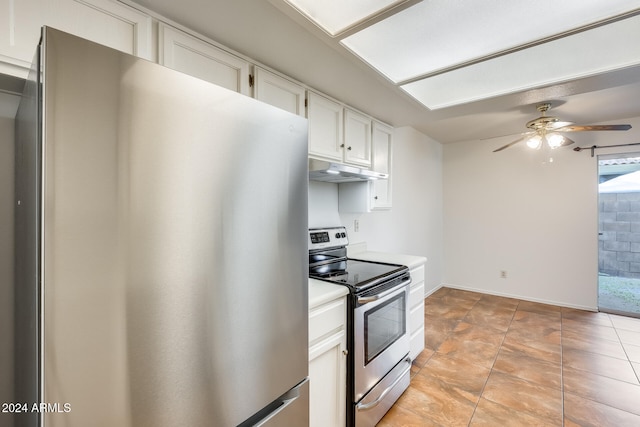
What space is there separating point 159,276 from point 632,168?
17.1 feet

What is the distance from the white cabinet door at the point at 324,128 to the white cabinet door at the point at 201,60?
51cm

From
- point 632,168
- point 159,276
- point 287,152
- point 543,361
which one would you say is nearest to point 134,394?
point 159,276

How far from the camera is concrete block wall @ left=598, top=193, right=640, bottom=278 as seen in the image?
142 inches

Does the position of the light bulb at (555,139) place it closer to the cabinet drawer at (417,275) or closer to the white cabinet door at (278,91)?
the cabinet drawer at (417,275)

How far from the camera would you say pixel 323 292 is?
144 cm

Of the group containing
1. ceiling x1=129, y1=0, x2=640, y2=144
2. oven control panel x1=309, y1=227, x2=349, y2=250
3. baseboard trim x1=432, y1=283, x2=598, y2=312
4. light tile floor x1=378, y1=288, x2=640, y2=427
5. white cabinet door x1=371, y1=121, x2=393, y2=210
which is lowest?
light tile floor x1=378, y1=288, x2=640, y2=427

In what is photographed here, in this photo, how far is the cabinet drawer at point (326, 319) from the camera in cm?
133

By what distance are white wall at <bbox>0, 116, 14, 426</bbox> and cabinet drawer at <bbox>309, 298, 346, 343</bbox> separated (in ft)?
3.57

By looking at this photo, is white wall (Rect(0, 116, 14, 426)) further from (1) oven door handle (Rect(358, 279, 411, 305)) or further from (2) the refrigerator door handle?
(1) oven door handle (Rect(358, 279, 411, 305))

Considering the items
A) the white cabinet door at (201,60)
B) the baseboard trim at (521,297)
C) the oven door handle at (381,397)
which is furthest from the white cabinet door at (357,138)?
the baseboard trim at (521,297)

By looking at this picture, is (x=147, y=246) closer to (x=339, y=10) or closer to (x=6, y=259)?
(x=6, y=259)

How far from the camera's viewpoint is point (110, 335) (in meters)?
0.61

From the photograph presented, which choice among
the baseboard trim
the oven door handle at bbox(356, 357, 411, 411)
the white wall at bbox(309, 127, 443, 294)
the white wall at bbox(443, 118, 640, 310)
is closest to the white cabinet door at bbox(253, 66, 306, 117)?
the white wall at bbox(309, 127, 443, 294)

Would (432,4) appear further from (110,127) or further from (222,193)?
(110,127)
